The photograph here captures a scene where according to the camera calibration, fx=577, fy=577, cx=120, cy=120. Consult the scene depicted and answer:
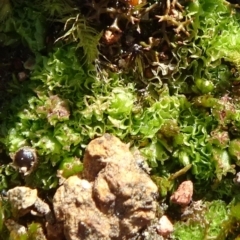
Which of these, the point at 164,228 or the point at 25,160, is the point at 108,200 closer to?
the point at 164,228

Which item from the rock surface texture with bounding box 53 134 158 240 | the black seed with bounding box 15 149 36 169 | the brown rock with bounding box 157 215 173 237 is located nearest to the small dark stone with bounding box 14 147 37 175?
the black seed with bounding box 15 149 36 169

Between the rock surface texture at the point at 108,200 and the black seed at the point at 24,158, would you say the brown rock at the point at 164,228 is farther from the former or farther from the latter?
the black seed at the point at 24,158

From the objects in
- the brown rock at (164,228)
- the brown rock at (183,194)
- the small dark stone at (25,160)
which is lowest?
the brown rock at (164,228)

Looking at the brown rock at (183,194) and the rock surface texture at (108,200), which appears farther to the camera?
the brown rock at (183,194)

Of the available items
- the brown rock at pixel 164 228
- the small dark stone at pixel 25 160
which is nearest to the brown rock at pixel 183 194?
the brown rock at pixel 164 228

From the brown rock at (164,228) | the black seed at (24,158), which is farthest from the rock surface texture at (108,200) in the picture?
the black seed at (24,158)

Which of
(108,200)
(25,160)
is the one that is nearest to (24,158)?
(25,160)

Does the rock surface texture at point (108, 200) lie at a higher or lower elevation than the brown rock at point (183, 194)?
higher
